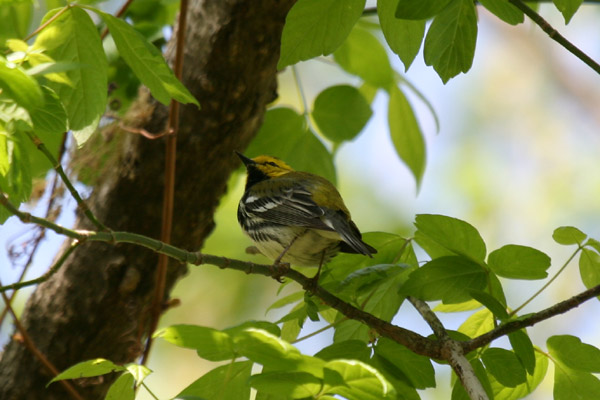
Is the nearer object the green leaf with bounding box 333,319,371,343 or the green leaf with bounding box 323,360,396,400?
the green leaf with bounding box 323,360,396,400

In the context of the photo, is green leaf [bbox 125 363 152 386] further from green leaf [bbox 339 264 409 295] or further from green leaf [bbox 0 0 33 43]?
green leaf [bbox 0 0 33 43]

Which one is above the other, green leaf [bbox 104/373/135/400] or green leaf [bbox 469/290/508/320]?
green leaf [bbox 469/290/508/320]

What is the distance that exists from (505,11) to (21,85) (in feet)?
2.97

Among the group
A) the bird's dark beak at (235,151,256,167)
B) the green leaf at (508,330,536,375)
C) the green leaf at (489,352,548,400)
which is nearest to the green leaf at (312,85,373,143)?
the bird's dark beak at (235,151,256,167)

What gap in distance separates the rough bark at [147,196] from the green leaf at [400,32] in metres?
1.11

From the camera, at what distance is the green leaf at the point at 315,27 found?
1435 millimetres

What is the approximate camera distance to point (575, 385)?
1521mm

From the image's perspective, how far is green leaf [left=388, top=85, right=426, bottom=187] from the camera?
105 inches

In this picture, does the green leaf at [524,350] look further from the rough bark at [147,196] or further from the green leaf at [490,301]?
the rough bark at [147,196]

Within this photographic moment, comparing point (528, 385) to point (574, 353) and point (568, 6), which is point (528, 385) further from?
point (568, 6)

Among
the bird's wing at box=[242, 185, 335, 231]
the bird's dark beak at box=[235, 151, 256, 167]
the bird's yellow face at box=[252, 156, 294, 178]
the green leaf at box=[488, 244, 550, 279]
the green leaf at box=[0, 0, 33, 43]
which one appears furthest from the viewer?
the bird's yellow face at box=[252, 156, 294, 178]

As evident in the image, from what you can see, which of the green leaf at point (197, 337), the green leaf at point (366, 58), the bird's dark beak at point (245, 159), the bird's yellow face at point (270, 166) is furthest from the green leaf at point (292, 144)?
the green leaf at point (197, 337)

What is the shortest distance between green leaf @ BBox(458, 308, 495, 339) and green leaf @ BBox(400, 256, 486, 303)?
0.19m

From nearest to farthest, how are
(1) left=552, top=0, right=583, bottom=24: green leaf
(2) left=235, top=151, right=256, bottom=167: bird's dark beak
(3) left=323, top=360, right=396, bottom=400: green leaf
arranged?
1. (3) left=323, top=360, right=396, bottom=400: green leaf
2. (1) left=552, top=0, right=583, bottom=24: green leaf
3. (2) left=235, top=151, right=256, bottom=167: bird's dark beak
